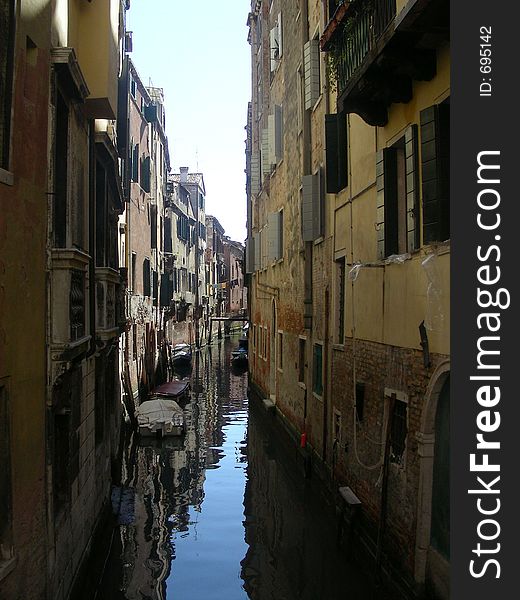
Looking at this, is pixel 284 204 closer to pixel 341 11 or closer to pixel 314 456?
pixel 314 456

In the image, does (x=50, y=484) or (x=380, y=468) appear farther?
(x=380, y=468)

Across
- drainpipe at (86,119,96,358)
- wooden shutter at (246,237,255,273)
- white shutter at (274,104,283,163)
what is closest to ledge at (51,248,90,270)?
drainpipe at (86,119,96,358)

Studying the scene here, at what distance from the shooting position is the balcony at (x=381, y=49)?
20.7 ft

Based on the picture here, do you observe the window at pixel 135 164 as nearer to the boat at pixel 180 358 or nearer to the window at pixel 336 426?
the window at pixel 336 426

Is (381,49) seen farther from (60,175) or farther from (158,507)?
(158,507)

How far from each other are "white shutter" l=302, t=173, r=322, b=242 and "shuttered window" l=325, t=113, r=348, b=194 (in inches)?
82.8

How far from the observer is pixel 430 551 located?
707 centimetres

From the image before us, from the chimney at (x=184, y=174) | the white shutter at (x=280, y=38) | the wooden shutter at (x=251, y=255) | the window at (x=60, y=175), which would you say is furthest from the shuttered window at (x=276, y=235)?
the chimney at (x=184, y=174)

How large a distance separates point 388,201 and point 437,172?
64.4 inches

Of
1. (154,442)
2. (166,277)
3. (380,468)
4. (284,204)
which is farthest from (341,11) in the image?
(166,277)

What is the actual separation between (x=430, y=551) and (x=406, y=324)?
2.43 meters

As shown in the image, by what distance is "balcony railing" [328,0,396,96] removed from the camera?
7.44 meters

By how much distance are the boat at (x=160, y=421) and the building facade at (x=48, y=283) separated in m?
9.27

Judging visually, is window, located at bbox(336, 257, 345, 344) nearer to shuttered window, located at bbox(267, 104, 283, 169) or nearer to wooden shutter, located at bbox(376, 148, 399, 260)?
wooden shutter, located at bbox(376, 148, 399, 260)
